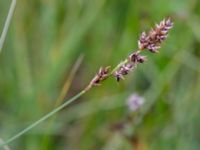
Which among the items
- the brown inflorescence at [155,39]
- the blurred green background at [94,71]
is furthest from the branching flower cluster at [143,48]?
the blurred green background at [94,71]

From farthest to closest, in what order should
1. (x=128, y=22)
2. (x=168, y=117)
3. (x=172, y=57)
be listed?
(x=128, y=22) → (x=172, y=57) → (x=168, y=117)

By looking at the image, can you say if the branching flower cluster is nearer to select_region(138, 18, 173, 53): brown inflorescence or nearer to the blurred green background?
select_region(138, 18, 173, 53): brown inflorescence

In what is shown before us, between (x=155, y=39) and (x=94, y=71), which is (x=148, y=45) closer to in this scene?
(x=155, y=39)

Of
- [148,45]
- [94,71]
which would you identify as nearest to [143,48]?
[148,45]

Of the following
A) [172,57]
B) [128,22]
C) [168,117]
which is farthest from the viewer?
[128,22]

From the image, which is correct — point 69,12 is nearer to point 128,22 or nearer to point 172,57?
point 128,22

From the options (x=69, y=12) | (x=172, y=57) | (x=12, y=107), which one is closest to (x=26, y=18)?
(x=69, y=12)

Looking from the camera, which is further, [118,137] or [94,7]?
[94,7]

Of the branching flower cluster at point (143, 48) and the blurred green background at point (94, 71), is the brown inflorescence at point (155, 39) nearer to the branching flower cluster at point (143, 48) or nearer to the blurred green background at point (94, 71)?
the branching flower cluster at point (143, 48)
